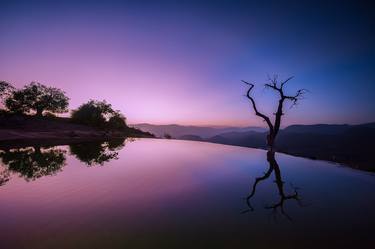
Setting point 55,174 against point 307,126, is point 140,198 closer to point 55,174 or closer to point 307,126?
point 55,174

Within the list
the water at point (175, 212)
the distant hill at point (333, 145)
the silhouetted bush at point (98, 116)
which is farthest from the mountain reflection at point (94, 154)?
the silhouetted bush at point (98, 116)

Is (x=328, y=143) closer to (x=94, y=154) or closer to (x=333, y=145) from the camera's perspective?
(x=333, y=145)

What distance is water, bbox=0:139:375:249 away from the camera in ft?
10.9

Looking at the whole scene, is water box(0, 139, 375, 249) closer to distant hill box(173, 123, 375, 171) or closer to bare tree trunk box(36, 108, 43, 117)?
distant hill box(173, 123, 375, 171)

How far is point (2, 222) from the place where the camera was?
3688mm

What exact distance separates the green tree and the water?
35.7 meters

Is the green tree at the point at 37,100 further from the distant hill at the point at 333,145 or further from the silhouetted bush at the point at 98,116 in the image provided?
the distant hill at the point at 333,145

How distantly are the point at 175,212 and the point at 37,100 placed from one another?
4422cm

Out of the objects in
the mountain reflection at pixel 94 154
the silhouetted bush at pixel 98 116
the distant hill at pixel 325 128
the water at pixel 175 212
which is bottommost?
the water at pixel 175 212

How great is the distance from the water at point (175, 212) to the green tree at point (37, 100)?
35.7m

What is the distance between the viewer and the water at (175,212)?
3330 millimetres

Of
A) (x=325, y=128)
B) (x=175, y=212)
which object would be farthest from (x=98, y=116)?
(x=325, y=128)

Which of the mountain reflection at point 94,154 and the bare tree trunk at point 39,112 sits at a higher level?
the bare tree trunk at point 39,112

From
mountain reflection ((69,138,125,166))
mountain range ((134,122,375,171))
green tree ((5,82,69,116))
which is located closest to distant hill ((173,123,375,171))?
mountain range ((134,122,375,171))
